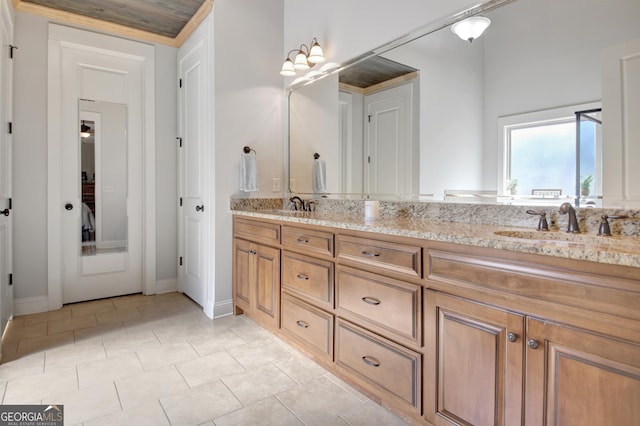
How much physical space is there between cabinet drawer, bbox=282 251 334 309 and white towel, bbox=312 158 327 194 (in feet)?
2.65

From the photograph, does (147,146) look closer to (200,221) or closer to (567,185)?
(200,221)

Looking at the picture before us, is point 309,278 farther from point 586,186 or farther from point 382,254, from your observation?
point 586,186

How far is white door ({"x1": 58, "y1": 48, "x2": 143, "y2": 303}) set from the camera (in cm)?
323

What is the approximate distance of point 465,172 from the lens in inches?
73.8

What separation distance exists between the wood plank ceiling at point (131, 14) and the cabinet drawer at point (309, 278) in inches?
88.2

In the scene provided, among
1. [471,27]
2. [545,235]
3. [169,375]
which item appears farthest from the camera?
[169,375]

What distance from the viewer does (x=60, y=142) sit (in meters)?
3.14

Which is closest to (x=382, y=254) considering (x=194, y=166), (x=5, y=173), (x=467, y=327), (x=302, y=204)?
(x=467, y=327)

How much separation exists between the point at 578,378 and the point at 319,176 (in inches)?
86.8

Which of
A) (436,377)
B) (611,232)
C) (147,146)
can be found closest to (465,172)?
(611,232)

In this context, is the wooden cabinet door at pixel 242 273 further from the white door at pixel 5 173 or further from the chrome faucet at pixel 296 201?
the white door at pixel 5 173

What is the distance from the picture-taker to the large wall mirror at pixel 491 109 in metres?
1.48

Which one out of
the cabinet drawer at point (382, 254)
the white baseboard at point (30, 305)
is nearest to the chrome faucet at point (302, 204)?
the cabinet drawer at point (382, 254)

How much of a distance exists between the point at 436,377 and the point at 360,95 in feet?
6.06
